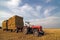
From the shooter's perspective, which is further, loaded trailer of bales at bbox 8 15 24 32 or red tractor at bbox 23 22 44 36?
loaded trailer of bales at bbox 8 15 24 32

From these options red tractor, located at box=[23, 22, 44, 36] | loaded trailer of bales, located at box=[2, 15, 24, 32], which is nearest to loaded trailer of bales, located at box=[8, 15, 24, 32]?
loaded trailer of bales, located at box=[2, 15, 24, 32]

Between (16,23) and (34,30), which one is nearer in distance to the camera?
(34,30)

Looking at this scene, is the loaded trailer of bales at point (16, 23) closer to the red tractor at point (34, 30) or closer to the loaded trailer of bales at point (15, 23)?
the loaded trailer of bales at point (15, 23)

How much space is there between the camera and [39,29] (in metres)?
18.0

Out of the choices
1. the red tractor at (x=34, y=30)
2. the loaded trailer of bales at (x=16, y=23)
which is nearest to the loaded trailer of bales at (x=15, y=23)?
the loaded trailer of bales at (x=16, y=23)

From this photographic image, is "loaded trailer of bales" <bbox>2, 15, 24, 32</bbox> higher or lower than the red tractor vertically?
higher

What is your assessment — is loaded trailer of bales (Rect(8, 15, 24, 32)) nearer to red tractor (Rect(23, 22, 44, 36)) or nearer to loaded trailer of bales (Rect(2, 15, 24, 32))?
loaded trailer of bales (Rect(2, 15, 24, 32))

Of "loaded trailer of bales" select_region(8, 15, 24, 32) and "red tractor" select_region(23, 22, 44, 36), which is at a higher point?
"loaded trailer of bales" select_region(8, 15, 24, 32)

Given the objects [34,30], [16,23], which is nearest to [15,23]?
[16,23]

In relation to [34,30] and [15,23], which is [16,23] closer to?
[15,23]

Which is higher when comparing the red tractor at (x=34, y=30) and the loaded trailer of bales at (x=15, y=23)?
the loaded trailer of bales at (x=15, y=23)

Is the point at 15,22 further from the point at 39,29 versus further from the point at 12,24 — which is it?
the point at 39,29

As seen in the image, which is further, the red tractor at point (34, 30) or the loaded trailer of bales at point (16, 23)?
the loaded trailer of bales at point (16, 23)

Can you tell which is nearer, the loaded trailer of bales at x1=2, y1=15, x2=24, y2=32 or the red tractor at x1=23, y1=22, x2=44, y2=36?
the red tractor at x1=23, y1=22, x2=44, y2=36
